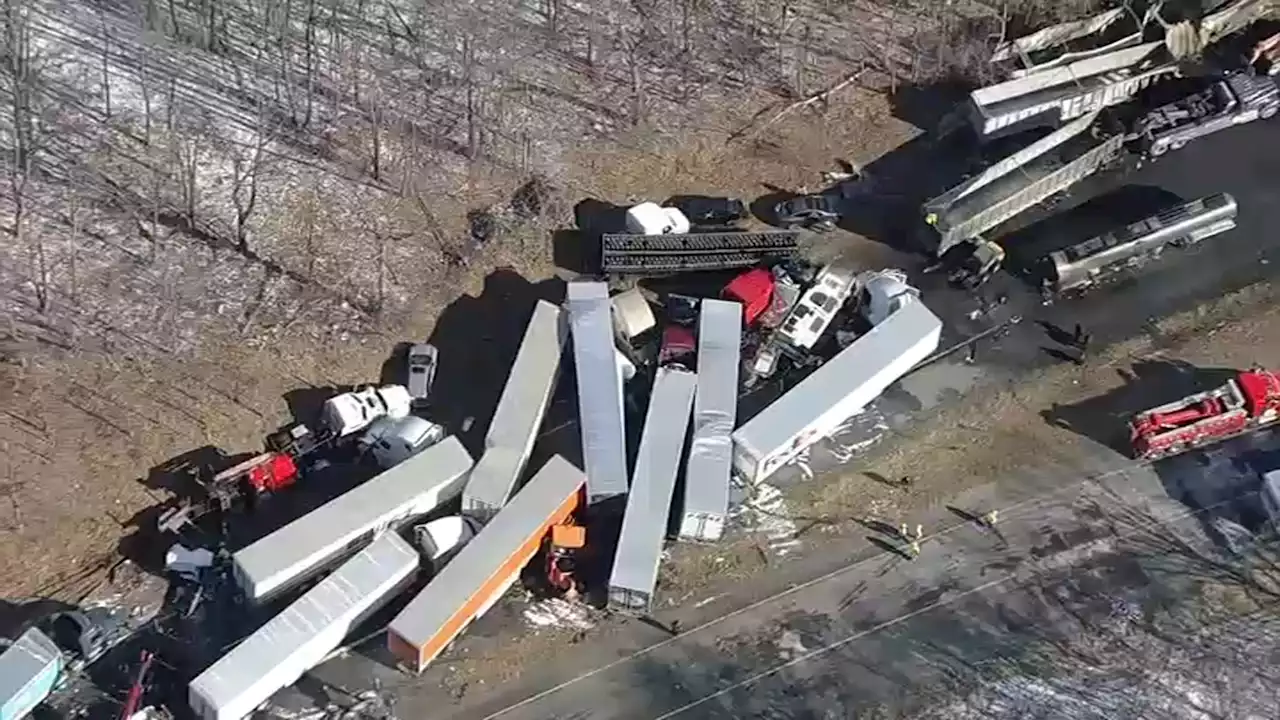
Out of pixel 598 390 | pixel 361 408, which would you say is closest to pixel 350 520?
pixel 361 408

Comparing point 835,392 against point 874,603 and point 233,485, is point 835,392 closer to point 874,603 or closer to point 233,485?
point 874,603

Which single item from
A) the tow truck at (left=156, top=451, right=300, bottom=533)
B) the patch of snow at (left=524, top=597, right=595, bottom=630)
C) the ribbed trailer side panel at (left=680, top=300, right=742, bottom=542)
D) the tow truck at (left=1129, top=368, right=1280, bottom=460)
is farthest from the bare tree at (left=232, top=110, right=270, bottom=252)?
the tow truck at (left=1129, top=368, right=1280, bottom=460)

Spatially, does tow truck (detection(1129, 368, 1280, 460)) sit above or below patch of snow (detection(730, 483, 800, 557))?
above

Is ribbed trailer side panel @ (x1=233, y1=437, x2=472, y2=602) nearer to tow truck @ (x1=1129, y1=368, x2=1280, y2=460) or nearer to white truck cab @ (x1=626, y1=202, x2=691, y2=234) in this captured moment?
white truck cab @ (x1=626, y1=202, x2=691, y2=234)

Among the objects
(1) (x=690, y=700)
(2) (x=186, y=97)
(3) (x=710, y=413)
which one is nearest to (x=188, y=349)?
(2) (x=186, y=97)

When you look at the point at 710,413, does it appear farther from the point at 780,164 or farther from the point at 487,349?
the point at 780,164
